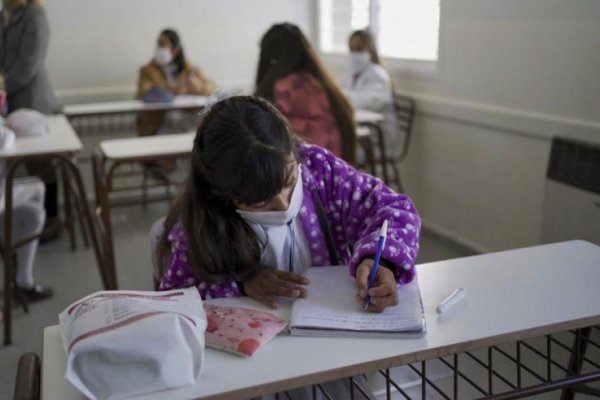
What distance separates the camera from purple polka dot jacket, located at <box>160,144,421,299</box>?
1185 millimetres

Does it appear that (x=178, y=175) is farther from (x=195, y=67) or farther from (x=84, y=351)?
(x=84, y=351)

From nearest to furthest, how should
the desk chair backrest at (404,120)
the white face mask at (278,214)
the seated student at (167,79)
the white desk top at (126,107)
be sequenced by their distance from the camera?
the white face mask at (278,214), the desk chair backrest at (404,120), the white desk top at (126,107), the seated student at (167,79)

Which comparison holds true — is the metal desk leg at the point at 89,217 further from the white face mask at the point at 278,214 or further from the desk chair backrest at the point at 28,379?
the desk chair backrest at the point at 28,379

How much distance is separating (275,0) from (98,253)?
280cm

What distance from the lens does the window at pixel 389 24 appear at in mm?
3367

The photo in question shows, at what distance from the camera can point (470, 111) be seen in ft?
9.68

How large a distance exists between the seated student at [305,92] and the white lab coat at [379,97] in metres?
1.00

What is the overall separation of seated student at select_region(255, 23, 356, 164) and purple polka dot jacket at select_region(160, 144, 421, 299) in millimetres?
1211

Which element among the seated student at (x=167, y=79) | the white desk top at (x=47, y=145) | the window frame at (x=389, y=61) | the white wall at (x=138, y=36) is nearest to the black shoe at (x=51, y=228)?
the white desk top at (x=47, y=145)

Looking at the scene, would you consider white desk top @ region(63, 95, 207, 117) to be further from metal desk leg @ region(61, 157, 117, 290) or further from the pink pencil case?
the pink pencil case

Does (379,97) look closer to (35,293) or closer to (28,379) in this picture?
(35,293)

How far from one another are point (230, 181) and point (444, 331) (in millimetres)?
441

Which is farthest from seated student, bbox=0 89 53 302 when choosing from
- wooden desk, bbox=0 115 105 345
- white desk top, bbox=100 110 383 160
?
white desk top, bbox=100 110 383 160

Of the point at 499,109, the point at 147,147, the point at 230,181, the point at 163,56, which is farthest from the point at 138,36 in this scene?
the point at 230,181
